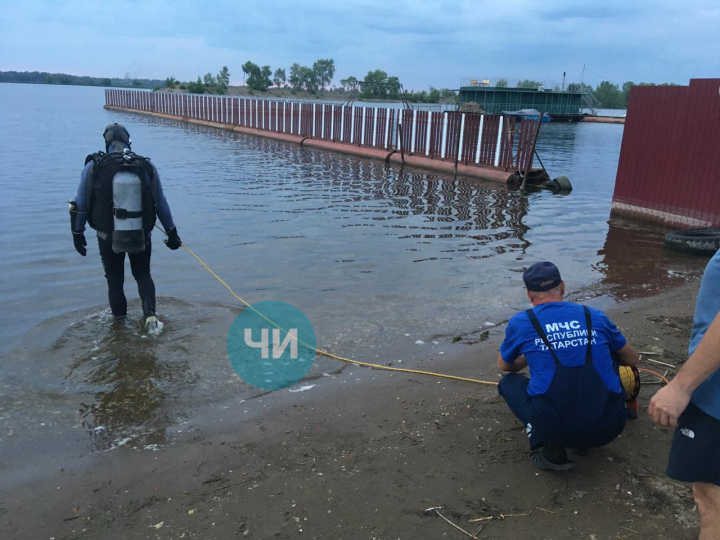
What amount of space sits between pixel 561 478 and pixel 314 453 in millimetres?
1570

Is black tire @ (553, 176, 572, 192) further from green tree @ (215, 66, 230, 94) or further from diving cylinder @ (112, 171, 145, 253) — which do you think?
green tree @ (215, 66, 230, 94)

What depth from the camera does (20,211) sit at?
1205cm


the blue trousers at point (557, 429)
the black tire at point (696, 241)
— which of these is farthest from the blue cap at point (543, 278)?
the black tire at point (696, 241)

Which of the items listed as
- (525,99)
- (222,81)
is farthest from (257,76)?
(525,99)

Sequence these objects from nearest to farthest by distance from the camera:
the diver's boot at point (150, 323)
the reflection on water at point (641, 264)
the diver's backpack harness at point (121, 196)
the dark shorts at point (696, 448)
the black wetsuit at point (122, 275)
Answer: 1. the dark shorts at point (696, 448)
2. the diver's backpack harness at point (121, 196)
3. the black wetsuit at point (122, 275)
4. the diver's boot at point (150, 323)
5. the reflection on water at point (641, 264)

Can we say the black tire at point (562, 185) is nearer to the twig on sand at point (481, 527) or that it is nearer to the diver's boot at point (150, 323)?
the diver's boot at point (150, 323)

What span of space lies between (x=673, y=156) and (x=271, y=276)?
8956mm

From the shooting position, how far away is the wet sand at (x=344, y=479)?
9.77 feet

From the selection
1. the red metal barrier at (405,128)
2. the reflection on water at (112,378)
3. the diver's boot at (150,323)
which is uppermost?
the red metal barrier at (405,128)

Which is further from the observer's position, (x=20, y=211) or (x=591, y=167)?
(x=591, y=167)

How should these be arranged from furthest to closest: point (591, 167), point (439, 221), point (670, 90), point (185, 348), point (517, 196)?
1. point (591, 167)
2. point (517, 196)
3. point (439, 221)
4. point (670, 90)
5. point (185, 348)

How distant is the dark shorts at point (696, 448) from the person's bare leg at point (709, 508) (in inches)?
2.4

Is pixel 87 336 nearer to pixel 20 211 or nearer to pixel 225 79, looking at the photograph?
pixel 20 211

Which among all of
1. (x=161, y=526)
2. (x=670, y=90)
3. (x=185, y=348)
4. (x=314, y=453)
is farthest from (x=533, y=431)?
(x=670, y=90)
